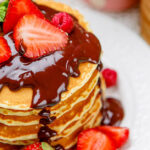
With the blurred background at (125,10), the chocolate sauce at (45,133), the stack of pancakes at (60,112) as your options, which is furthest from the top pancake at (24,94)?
the blurred background at (125,10)

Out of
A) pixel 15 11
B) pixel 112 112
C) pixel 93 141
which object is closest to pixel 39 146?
pixel 93 141

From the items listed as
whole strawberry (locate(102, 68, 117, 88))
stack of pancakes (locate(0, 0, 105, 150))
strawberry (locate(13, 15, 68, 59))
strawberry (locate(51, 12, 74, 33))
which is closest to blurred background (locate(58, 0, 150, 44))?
whole strawberry (locate(102, 68, 117, 88))

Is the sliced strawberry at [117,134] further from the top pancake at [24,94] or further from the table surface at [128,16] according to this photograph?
the table surface at [128,16]

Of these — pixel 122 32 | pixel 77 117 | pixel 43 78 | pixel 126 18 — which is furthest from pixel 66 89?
pixel 126 18

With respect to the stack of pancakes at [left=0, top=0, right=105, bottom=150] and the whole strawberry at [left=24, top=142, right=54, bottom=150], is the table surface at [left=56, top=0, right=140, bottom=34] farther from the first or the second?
the whole strawberry at [left=24, top=142, right=54, bottom=150]

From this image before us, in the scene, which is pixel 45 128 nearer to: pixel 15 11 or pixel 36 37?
pixel 36 37

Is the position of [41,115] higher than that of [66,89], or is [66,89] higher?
[66,89]

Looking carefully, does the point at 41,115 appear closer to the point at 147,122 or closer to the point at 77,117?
the point at 77,117

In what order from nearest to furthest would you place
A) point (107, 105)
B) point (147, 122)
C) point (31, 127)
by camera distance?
point (31, 127) < point (147, 122) < point (107, 105)
